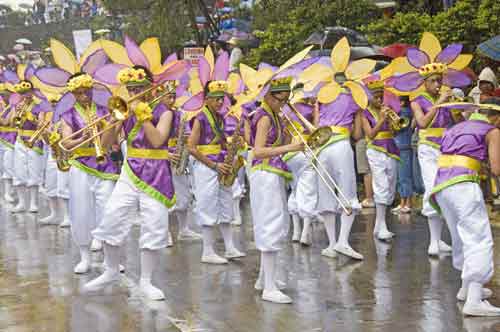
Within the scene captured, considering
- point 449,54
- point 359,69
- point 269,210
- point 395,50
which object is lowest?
point 269,210

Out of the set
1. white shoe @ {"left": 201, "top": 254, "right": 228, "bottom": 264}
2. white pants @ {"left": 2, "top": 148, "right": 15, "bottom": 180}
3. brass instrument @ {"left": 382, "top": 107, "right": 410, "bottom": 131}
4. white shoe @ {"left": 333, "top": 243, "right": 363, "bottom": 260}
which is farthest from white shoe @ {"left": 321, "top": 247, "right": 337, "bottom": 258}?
white pants @ {"left": 2, "top": 148, "right": 15, "bottom": 180}

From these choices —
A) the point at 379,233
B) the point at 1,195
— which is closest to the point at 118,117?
the point at 379,233

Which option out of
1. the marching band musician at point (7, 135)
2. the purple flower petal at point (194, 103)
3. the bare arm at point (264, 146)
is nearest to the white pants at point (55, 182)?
the marching band musician at point (7, 135)

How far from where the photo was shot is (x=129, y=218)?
354 inches

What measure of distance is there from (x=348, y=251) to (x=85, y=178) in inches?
117

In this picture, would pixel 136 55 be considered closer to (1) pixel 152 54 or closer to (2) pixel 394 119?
(1) pixel 152 54

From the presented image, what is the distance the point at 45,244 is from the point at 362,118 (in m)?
4.24

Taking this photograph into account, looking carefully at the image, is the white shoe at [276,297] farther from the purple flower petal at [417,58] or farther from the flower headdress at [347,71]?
the purple flower petal at [417,58]

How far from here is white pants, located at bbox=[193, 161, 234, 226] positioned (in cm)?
1130

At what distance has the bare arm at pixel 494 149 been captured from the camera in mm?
7961

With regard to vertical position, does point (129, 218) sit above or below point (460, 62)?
below

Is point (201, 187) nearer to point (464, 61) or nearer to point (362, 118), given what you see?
point (362, 118)

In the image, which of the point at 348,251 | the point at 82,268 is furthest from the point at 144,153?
the point at 348,251

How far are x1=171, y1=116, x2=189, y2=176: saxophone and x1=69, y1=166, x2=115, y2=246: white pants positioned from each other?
1.91 meters
